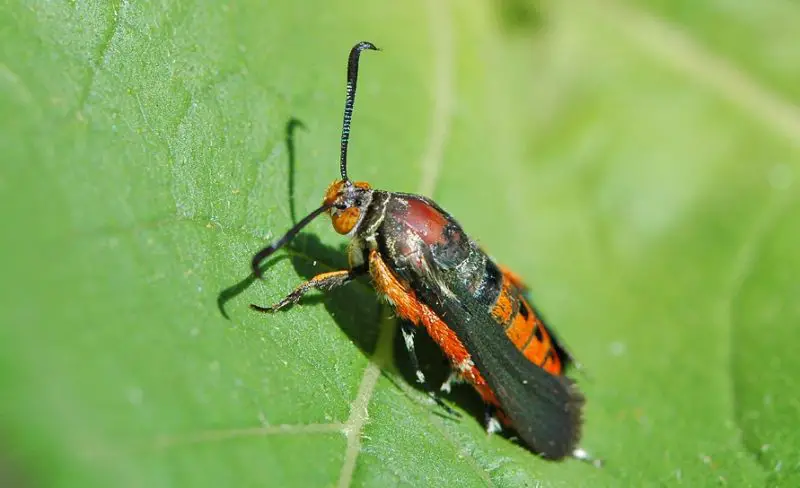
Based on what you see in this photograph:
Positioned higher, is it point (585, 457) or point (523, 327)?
point (523, 327)

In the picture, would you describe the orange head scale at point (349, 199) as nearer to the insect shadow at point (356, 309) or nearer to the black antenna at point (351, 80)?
the black antenna at point (351, 80)

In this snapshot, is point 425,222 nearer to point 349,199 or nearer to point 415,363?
point 349,199

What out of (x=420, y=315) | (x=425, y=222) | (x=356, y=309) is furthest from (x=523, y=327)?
(x=356, y=309)

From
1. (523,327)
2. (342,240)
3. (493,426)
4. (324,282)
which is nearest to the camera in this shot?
(324,282)

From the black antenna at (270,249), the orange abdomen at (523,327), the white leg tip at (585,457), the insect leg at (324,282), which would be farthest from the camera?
the white leg tip at (585,457)

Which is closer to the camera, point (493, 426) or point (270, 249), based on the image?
point (270, 249)

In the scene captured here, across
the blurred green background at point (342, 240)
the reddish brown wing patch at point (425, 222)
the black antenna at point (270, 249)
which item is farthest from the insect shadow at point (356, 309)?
the reddish brown wing patch at point (425, 222)

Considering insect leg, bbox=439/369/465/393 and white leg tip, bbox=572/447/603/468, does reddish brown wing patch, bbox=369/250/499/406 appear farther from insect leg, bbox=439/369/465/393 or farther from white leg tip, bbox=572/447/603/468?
white leg tip, bbox=572/447/603/468
